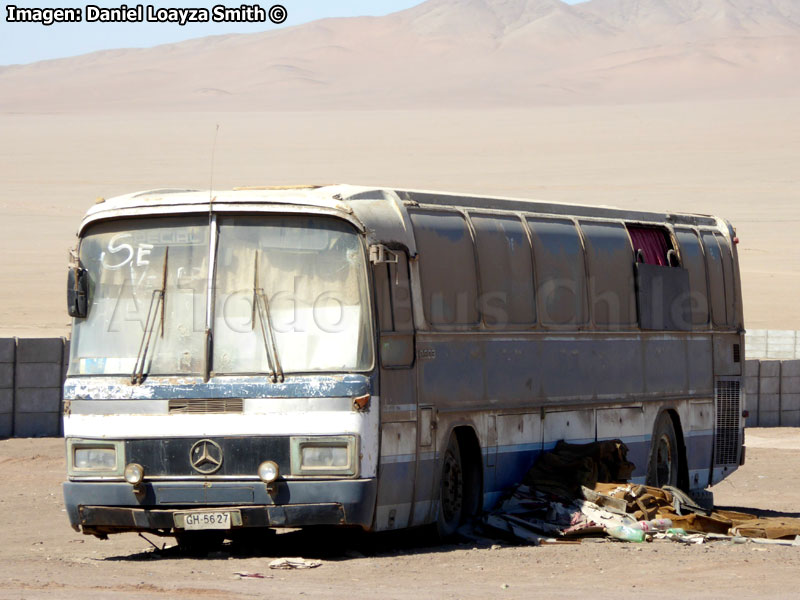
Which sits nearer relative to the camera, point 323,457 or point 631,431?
point 323,457

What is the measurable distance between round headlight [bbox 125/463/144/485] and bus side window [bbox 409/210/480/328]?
8.25 feet

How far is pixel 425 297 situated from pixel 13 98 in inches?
6854

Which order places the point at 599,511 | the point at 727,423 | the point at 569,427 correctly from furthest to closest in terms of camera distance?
the point at 727,423, the point at 569,427, the point at 599,511

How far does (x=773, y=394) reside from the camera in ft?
90.6

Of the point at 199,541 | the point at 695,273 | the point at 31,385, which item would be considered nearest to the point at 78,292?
the point at 199,541

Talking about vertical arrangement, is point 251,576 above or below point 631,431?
below

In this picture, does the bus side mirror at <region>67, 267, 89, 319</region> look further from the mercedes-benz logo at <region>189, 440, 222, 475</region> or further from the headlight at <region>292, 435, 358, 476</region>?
the headlight at <region>292, 435, 358, 476</region>

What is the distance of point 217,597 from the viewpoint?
349 inches

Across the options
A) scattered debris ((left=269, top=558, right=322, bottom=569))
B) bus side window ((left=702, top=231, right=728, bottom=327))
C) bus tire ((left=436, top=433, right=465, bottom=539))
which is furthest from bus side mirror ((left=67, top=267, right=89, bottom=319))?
bus side window ((left=702, top=231, right=728, bottom=327))

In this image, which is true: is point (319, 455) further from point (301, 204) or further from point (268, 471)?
point (301, 204)

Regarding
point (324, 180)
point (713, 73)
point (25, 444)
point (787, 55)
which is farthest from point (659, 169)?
point (787, 55)

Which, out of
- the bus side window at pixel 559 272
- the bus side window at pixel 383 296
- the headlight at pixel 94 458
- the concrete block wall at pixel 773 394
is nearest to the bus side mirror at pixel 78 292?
the headlight at pixel 94 458

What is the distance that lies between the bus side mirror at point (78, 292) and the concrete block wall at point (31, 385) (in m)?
10.0

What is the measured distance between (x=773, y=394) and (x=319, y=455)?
1796 cm
